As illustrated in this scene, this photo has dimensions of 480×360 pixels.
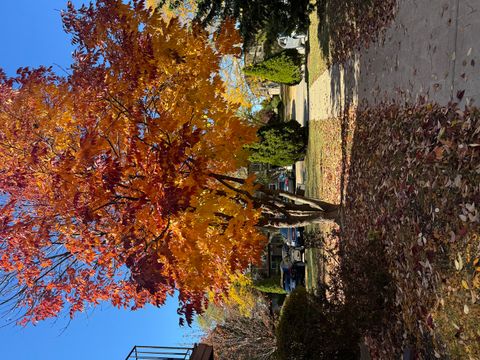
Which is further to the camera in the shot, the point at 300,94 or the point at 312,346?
the point at 300,94

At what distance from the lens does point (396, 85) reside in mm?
8172

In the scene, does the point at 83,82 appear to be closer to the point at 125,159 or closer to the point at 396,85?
the point at 125,159

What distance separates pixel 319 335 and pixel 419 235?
11.6ft

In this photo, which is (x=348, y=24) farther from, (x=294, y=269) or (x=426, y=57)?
(x=294, y=269)

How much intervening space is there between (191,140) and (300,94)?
17696 millimetres

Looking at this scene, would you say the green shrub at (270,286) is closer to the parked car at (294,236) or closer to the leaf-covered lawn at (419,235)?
the parked car at (294,236)

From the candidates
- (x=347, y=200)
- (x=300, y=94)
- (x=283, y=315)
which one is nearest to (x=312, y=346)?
(x=283, y=315)

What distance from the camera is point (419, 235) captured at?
6.49m

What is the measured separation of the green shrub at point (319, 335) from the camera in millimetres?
8617

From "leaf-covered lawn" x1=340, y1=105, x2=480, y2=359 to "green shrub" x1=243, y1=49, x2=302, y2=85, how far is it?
41.3 feet

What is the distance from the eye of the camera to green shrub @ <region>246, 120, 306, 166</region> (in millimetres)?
20203

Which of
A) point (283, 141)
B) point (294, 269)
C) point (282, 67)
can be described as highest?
point (282, 67)

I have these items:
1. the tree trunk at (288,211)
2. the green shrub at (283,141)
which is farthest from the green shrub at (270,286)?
the tree trunk at (288,211)

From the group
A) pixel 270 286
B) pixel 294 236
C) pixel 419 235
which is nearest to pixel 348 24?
pixel 419 235
